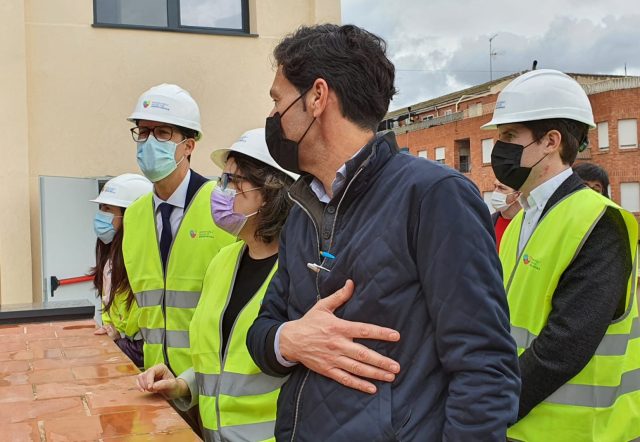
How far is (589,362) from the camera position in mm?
2469

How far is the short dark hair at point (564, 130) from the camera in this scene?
9.43 ft

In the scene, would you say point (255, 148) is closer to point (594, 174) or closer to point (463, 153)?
point (594, 174)

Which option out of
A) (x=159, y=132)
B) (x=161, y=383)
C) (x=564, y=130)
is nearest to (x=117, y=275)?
(x=159, y=132)

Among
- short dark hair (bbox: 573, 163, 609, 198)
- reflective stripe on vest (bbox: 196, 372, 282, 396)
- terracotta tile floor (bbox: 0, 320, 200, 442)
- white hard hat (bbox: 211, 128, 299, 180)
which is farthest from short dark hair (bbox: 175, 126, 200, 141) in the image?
short dark hair (bbox: 573, 163, 609, 198)

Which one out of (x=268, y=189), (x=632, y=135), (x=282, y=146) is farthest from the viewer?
(x=632, y=135)

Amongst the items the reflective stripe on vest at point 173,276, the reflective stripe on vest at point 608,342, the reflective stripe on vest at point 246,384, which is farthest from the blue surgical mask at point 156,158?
the reflective stripe on vest at point 608,342

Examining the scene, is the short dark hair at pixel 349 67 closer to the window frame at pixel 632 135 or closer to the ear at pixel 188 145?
the ear at pixel 188 145

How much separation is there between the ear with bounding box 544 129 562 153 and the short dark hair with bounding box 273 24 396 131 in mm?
1186

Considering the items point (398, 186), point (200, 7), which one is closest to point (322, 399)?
point (398, 186)

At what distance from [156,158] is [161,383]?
1.77m

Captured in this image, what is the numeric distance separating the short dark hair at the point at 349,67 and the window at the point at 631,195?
42.2m

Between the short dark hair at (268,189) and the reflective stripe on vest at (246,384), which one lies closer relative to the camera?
the reflective stripe on vest at (246,384)

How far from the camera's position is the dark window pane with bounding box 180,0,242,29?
8117 millimetres

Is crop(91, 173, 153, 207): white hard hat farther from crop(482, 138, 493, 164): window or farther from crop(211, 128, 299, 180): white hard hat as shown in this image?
crop(482, 138, 493, 164): window
